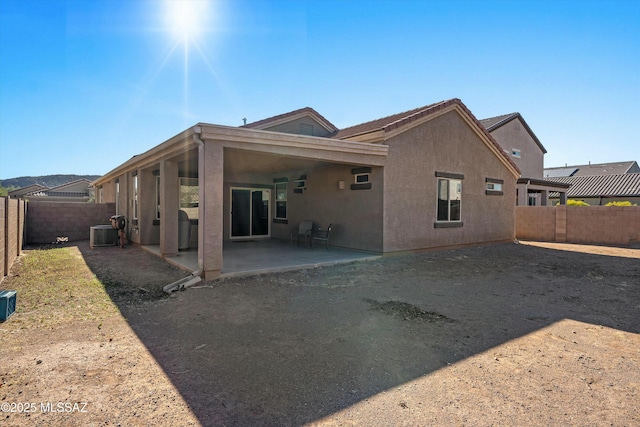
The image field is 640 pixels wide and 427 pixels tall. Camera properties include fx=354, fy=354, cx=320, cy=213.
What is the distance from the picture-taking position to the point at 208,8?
707 centimetres

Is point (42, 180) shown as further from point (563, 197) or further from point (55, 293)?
point (563, 197)

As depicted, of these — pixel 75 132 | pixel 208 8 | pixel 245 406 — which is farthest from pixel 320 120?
pixel 245 406

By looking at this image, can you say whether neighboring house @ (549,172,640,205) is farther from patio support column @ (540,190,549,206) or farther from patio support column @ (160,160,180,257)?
patio support column @ (160,160,180,257)

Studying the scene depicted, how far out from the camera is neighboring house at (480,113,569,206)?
21469 mm

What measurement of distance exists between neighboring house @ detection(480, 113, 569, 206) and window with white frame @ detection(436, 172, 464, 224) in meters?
11.5

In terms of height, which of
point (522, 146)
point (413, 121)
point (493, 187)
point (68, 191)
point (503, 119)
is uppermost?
point (503, 119)

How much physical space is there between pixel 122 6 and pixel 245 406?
26.3ft

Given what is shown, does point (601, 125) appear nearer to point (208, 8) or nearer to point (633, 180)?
point (208, 8)

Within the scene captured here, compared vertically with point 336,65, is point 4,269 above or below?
below

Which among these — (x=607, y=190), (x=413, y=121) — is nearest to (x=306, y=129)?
(x=413, y=121)

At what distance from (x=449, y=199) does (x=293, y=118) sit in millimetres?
6648

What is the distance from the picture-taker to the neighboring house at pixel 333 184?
7.18 meters

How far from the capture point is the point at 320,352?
3566 mm

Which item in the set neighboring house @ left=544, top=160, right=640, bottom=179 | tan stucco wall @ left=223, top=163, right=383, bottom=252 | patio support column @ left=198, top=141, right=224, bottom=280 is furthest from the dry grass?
neighboring house @ left=544, top=160, right=640, bottom=179
